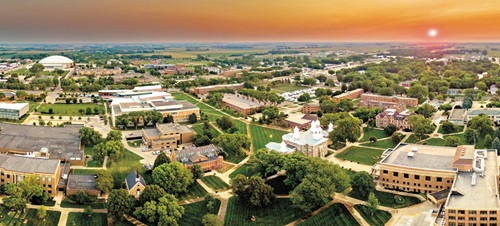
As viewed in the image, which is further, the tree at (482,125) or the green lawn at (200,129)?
the green lawn at (200,129)

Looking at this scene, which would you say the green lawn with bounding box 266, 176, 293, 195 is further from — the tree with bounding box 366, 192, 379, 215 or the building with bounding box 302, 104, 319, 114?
the building with bounding box 302, 104, 319, 114

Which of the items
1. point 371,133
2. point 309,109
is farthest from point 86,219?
point 309,109

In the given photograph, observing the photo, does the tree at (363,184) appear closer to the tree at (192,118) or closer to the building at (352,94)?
the tree at (192,118)

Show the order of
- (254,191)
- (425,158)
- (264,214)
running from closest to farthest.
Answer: (264,214), (254,191), (425,158)

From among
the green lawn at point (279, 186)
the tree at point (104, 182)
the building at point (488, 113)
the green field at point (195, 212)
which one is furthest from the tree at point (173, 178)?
the building at point (488, 113)

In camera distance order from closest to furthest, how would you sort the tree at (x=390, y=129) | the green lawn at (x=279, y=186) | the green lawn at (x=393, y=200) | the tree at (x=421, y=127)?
the green lawn at (x=393, y=200)
the green lawn at (x=279, y=186)
the tree at (x=421, y=127)
the tree at (x=390, y=129)

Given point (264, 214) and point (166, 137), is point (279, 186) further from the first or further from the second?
point (166, 137)
